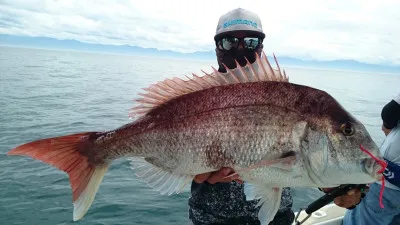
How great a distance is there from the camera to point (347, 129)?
180 centimetres

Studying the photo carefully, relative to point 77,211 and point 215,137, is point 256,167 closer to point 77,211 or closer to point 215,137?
point 215,137

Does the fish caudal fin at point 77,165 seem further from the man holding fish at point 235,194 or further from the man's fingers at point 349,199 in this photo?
the man's fingers at point 349,199

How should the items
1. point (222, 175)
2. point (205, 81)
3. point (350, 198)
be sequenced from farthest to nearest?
point (350, 198)
point (205, 81)
point (222, 175)

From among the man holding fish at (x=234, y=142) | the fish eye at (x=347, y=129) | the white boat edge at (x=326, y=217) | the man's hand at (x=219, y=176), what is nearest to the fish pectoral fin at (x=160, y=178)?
the man holding fish at (x=234, y=142)

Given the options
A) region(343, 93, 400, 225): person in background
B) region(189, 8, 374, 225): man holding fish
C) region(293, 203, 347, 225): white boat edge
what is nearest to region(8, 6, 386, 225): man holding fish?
region(189, 8, 374, 225): man holding fish

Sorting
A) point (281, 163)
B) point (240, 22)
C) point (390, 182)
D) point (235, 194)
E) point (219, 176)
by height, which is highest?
point (240, 22)

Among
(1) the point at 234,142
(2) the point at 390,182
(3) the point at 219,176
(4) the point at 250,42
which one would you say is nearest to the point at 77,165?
(3) the point at 219,176

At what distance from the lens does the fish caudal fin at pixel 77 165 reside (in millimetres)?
2123

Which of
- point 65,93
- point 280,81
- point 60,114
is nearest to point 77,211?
point 280,81

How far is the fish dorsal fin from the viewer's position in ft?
6.75

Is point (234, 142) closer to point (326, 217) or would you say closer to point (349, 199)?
point (349, 199)

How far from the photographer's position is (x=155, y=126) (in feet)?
7.10

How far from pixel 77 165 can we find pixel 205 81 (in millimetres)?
1020

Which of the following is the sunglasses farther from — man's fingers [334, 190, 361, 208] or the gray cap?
man's fingers [334, 190, 361, 208]
